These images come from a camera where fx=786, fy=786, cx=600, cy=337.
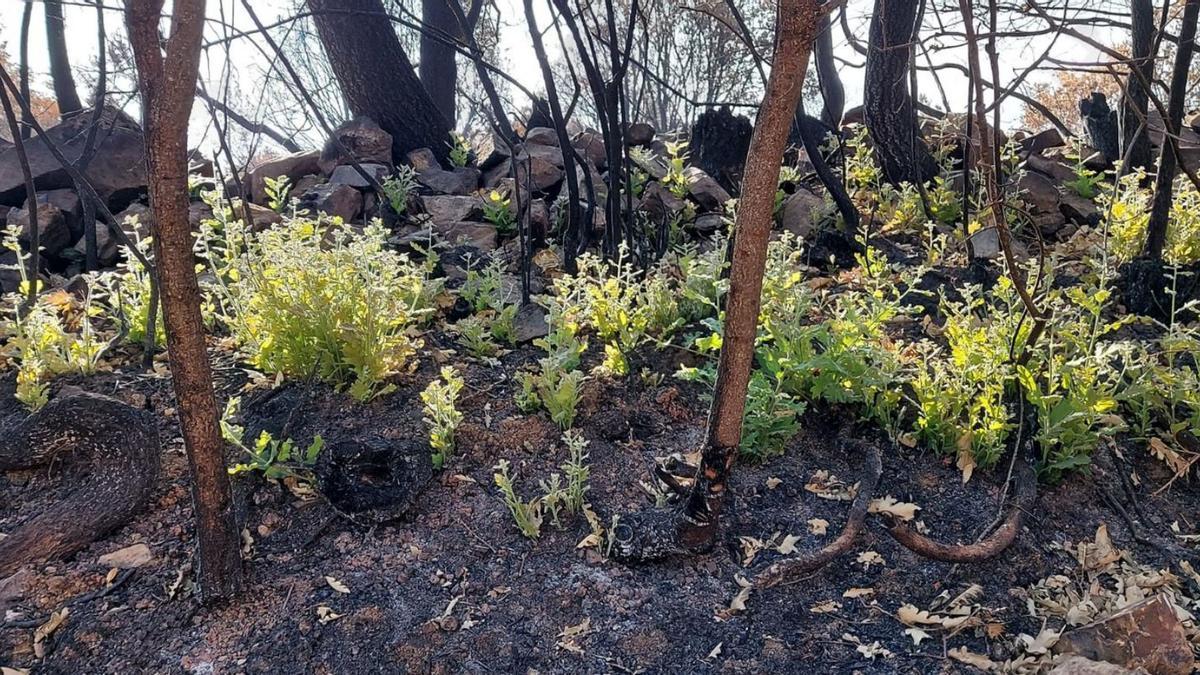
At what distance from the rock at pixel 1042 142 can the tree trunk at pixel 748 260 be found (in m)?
4.53

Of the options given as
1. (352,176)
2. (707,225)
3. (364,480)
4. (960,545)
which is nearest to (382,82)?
(352,176)

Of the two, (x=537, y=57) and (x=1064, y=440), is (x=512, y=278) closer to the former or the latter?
(x=537, y=57)

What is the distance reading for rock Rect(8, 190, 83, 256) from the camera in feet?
13.7

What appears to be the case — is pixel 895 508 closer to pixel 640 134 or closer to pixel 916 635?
pixel 916 635

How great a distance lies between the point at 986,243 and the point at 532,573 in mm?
3247

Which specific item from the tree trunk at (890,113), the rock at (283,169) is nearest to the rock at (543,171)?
the rock at (283,169)

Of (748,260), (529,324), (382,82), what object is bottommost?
(529,324)

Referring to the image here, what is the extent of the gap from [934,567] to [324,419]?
196 centimetres

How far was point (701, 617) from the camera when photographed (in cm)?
192

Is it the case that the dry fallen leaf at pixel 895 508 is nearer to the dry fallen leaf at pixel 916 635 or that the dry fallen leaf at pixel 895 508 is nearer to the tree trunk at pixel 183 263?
the dry fallen leaf at pixel 916 635

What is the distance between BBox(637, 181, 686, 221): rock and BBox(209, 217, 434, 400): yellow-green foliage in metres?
1.97

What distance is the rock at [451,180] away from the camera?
521 cm

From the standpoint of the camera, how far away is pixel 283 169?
Answer: 17.2ft

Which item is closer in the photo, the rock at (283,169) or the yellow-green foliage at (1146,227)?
the yellow-green foliage at (1146,227)
